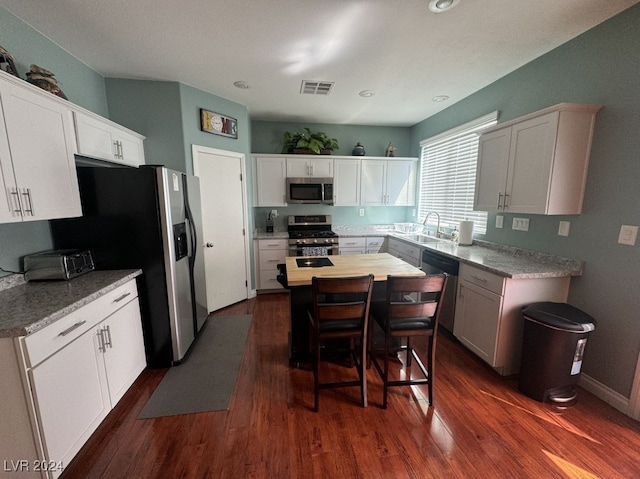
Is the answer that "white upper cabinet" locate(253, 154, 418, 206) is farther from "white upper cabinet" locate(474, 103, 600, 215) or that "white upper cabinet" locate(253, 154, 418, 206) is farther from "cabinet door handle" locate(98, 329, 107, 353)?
"cabinet door handle" locate(98, 329, 107, 353)

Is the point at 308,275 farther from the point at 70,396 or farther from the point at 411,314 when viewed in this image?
the point at 70,396

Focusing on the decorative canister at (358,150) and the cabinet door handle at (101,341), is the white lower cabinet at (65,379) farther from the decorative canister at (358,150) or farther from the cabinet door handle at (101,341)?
the decorative canister at (358,150)

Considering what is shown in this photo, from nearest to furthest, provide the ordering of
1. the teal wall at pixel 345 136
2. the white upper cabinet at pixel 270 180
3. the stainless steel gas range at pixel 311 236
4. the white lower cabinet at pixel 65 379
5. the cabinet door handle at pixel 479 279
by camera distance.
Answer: the white lower cabinet at pixel 65 379
the cabinet door handle at pixel 479 279
the stainless steel gas range at pixel 311 236
the white upper cabinet at pixel 270 180
the teal wall at pixel 345 136

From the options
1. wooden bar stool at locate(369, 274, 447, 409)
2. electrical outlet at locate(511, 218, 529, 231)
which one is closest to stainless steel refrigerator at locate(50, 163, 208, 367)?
wooden bar stool at locate(369, 274, 447, 409)

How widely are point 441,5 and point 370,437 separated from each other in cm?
283

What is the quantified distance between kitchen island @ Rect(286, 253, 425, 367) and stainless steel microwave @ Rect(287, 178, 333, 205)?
6.43 ft

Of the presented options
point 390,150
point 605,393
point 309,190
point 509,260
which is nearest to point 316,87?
point 309,190

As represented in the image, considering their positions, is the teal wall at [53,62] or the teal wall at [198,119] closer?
the teal wall at [53,62]

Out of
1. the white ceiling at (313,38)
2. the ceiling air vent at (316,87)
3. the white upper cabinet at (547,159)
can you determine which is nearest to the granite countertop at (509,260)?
the white upper cabinet at (547,159)

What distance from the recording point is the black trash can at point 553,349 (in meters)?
1.84

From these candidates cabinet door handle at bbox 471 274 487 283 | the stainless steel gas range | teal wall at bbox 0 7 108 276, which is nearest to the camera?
teal wall at bbox 0 7 108 276

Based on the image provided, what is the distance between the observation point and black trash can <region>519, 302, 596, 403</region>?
1.84 meters

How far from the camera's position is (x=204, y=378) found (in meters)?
2.26

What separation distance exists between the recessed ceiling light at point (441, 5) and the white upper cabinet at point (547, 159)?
109cm
